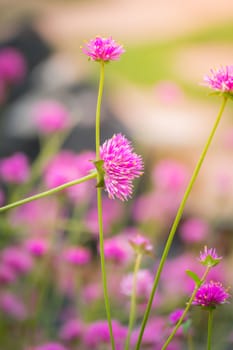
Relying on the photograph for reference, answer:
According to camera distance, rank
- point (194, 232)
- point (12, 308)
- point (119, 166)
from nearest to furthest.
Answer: point (119, 166) → point (12, 308) → point (194, 232)

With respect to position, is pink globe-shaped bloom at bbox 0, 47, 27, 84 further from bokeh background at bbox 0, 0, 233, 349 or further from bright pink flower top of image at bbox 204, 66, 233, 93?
bright pink flower top of image at bbox 204, 66, 233, 93

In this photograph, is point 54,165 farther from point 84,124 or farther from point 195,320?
point 84,124

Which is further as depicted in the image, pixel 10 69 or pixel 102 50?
pixel 10 69

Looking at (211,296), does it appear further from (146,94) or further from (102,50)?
(146,94)

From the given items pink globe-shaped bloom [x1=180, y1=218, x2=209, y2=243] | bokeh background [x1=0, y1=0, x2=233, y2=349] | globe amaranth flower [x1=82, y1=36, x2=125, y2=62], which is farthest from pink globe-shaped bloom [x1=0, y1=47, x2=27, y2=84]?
globe amaranth flower [x1=82, y1=36, x2=125, y2=62]

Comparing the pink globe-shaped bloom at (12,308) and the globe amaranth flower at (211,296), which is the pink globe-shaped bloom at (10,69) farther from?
the globe amaranth flower at (211,296)

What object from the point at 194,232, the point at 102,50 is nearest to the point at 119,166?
the point at 102,50
